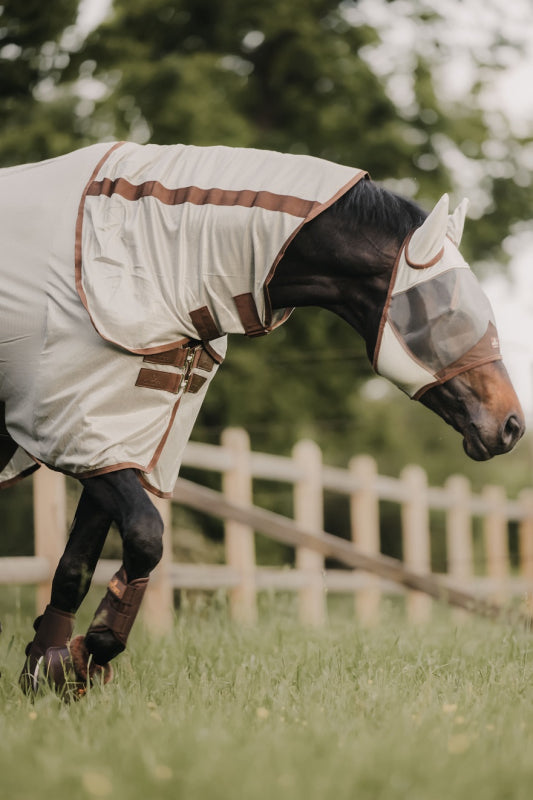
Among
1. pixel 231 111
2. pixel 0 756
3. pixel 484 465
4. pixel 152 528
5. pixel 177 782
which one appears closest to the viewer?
pixel 177 782

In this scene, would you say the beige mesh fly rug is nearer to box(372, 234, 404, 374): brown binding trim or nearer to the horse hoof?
box(372, 234, 404, 374): brown binding trim

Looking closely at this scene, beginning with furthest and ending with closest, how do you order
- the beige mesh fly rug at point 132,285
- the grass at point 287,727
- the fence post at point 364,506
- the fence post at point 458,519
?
the fence post at point 458,519, the fence post at point 364,506, the beige mesh fly rug at point 132,285, the grass at point 287,727

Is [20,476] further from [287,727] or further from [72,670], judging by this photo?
[287,727]

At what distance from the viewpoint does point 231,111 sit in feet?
Answer: 42.2

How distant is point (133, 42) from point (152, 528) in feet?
36.4

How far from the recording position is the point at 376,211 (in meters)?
3.49

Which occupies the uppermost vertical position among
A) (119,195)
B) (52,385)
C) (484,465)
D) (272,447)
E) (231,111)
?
(119,195)

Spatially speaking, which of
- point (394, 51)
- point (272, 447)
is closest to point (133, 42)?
point (394, 51)

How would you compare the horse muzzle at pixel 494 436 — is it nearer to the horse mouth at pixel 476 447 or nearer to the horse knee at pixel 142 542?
the horse mouth at pixel 476 447

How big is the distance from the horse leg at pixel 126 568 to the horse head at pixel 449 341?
93 centimetres

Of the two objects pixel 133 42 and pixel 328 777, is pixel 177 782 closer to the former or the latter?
pixel 328 777

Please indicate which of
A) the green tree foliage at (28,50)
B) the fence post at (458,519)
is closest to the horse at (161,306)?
the green tree foliage at (28,50)

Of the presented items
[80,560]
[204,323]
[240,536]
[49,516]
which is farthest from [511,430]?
[240,536]

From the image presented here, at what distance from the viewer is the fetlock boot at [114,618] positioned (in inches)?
126
